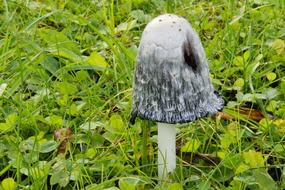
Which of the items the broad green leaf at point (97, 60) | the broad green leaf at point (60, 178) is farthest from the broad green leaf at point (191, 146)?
the broad green leaf at point (97, 60)

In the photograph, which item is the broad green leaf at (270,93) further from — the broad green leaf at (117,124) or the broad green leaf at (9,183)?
the broad green leaf at (9,183)

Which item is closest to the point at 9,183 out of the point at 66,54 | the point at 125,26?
the point at 66,54

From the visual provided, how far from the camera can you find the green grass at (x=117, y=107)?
69.8 inches

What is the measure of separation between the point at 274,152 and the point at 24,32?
46.6 inches

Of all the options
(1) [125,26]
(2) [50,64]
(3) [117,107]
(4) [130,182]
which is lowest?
(4) [130,182]

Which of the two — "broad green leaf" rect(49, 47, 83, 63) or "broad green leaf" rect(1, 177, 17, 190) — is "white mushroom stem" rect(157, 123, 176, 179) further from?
"broad green leaf" rect(49, 47, 83, 63)

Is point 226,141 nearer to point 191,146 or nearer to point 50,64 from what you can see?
point 191,146

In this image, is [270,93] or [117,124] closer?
[117,124]

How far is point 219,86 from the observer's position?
2332 mm

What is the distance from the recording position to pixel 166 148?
1721 millimetres

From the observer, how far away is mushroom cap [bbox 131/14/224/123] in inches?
57.2

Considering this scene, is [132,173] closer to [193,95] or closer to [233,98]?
[193,95]

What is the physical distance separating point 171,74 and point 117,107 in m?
0.75

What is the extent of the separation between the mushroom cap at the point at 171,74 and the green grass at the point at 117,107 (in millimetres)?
242
